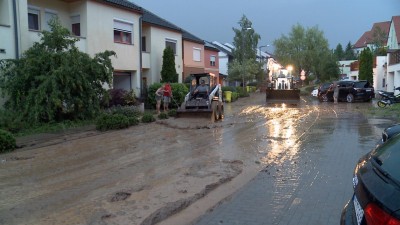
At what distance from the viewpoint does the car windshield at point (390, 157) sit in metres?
2.87

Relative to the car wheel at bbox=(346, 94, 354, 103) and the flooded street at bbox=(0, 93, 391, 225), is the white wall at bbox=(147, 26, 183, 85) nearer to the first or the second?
the flooded street at bbox=(0, 93, 391, 225)

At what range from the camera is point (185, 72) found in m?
32.5

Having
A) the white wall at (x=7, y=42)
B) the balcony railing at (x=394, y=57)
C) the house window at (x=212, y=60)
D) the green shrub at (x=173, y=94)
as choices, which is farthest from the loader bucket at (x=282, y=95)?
the white wall at (x=7, y=42)

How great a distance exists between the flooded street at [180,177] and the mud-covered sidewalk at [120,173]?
0.02 m

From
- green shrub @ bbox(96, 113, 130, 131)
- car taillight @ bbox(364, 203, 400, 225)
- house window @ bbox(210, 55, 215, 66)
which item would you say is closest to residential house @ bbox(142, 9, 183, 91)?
green shrub @ bbox(96, 113, 130, 131)

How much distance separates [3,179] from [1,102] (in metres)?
9.72

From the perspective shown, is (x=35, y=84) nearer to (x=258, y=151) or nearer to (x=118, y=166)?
(x=118, y=166)

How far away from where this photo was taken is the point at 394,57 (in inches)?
1255

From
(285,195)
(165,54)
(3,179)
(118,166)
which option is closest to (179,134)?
(118,166)

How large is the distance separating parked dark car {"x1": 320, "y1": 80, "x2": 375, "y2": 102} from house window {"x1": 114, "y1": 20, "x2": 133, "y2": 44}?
17052 mm

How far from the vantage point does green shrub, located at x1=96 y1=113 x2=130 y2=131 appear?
15117mm

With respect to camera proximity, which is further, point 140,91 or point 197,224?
point 140,91

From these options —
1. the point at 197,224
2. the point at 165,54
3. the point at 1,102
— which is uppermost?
the point at 165,54

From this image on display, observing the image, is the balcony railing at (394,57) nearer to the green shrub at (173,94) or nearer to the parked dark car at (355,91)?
the parked dark car at (355,91)
